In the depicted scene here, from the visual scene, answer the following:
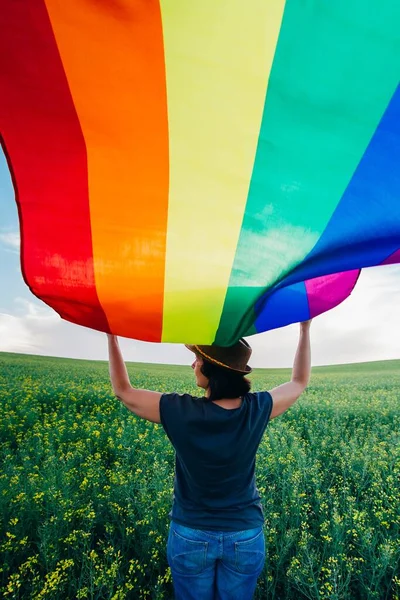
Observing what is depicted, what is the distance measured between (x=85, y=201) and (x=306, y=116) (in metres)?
1.05

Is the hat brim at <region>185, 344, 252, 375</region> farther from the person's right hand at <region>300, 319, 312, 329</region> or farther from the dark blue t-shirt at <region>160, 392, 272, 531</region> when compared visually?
the person's right hand at <region>300, 319, 312, 329</region>

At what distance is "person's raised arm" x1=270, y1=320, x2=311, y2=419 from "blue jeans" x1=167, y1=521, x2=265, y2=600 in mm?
632

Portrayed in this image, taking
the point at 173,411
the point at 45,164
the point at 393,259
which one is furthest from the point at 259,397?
the point at 45,164

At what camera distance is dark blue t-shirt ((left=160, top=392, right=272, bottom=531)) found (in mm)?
1979

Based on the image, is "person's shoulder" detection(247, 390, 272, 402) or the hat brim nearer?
the hat brim

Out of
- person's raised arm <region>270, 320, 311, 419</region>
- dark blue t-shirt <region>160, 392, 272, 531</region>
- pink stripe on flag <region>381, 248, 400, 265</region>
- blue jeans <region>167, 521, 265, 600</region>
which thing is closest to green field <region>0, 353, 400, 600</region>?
blue jeans <region>167, 521, 265, 600</region>

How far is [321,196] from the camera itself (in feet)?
6.18

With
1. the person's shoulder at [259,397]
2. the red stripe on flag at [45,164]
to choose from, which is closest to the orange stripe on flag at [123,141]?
the red stripe on flag at [45,164]

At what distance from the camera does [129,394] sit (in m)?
2.14

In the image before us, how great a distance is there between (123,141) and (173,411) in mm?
1260

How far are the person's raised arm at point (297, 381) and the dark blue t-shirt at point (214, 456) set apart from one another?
0.17 metres

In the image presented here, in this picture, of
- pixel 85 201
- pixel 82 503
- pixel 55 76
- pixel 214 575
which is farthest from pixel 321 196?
pixel 82 503

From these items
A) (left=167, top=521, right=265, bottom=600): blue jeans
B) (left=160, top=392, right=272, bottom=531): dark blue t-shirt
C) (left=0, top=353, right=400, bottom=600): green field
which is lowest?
(left=0, top=353, right=400, bottom=600): green field

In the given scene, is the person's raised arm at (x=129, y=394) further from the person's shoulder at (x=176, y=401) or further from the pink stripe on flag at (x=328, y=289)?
the pink stripe on flag at (x=328, y=289)
